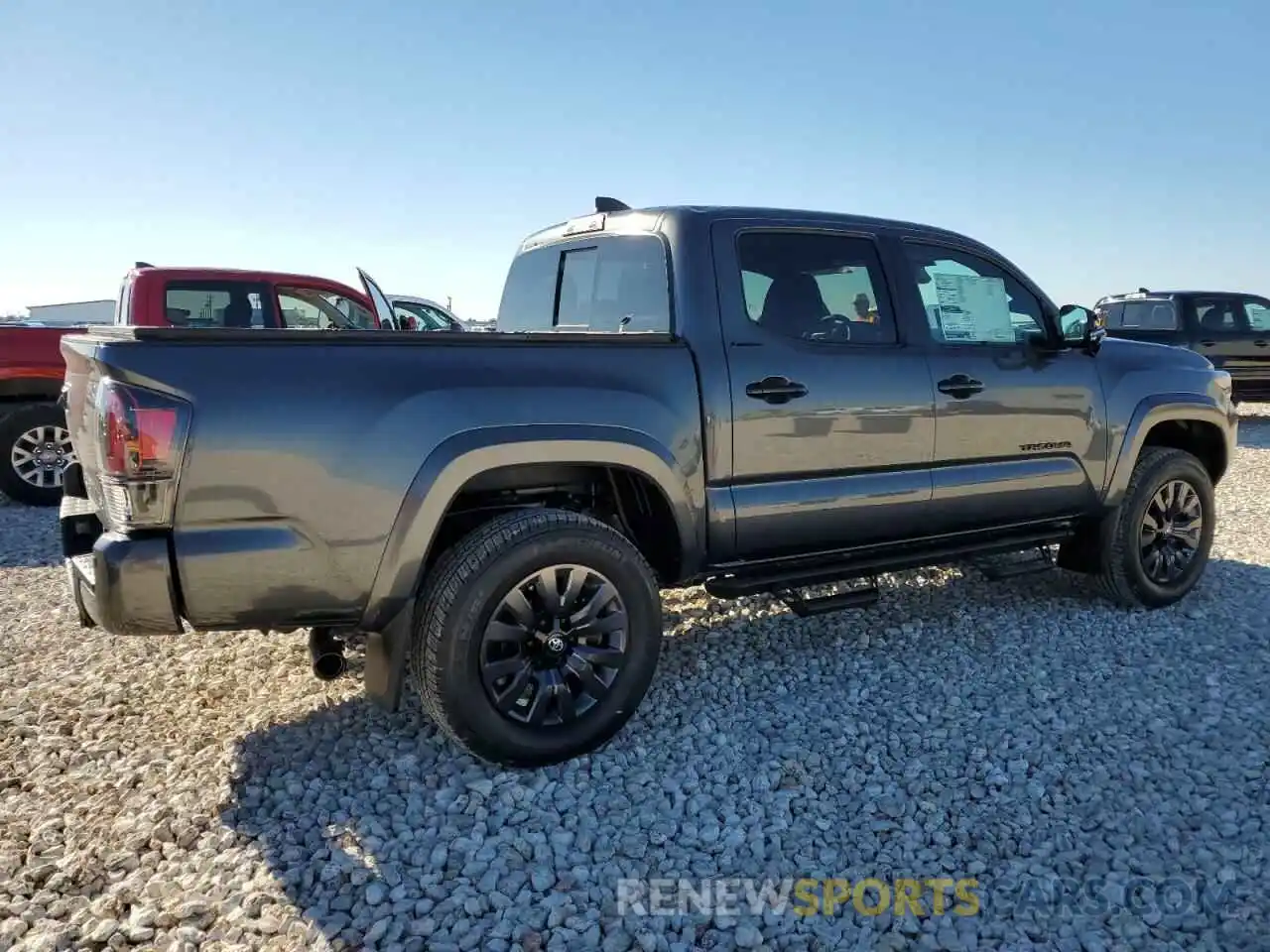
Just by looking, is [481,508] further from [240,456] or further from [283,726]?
[283,726]

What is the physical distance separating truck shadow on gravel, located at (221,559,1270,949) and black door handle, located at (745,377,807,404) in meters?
1.26

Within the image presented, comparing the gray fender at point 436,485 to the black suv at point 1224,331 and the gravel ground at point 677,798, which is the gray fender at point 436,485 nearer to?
the gravel ground at point 677,798

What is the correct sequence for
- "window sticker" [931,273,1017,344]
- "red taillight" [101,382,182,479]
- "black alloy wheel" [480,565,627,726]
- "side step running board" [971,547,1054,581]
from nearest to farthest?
1. "red taillight" [101,382,182,479]
2. "black alloy wheel" [480,565,627,726]
3. "window sticker" [931,273,1017,344]
4. "side step running board" [971,547,1054,581]

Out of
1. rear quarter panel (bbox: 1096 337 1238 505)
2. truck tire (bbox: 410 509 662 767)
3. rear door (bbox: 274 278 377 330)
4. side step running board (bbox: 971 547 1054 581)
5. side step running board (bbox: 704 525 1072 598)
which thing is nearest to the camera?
truck tire (bbox: 410 509 662 767)

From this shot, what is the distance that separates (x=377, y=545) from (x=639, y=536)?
1148 mm

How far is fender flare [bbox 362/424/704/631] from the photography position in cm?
277

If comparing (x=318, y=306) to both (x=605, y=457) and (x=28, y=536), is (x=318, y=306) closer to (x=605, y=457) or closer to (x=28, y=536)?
(x=28, y=536)

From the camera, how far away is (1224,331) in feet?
39.7

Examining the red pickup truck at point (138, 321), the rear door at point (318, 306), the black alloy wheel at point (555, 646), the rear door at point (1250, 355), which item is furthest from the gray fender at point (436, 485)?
the rear door at point (1250, 355)

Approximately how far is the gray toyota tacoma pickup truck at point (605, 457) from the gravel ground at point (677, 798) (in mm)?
366

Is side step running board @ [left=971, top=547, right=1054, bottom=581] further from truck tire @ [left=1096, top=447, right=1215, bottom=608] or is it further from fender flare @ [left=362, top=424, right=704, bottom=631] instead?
fender flare @ [left=362, top=424, right=704, bottom=631]

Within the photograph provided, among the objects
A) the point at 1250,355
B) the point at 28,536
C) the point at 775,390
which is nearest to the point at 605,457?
the point at 775,390

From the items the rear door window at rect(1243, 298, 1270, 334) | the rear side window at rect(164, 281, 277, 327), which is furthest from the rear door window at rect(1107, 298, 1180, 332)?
the rear side window at rect(164, 281, 277, 327)

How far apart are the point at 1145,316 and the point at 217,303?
11992 millimetres
